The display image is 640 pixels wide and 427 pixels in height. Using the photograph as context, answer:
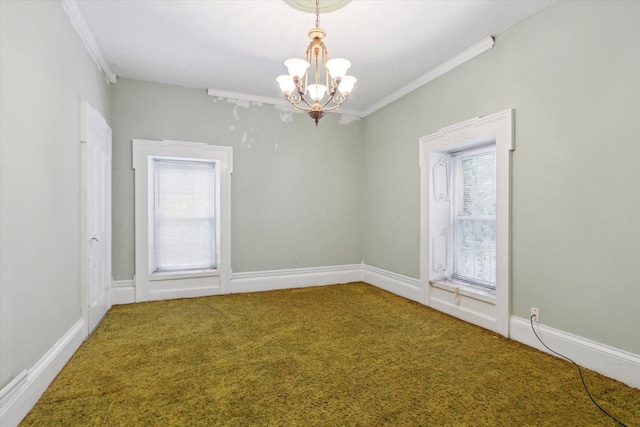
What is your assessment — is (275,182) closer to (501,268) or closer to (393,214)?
(393,214)

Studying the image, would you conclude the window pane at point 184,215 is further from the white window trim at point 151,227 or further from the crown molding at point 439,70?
the crown molding at point 439,70

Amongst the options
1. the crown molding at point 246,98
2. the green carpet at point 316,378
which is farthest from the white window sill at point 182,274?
the crown molding at point 246,98

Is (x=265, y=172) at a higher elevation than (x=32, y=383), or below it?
higher

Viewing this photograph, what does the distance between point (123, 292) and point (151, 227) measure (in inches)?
32.5

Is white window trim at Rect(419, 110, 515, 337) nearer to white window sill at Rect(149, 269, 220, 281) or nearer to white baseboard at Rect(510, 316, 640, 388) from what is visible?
white baseboard at Rect(510, 316, 640, 388)

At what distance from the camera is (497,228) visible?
2869 mm

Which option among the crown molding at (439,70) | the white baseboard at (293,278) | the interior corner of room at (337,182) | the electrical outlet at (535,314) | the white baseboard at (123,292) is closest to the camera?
the interior corner of room at (337,182)

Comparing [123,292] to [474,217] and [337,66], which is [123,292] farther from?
[474,217]

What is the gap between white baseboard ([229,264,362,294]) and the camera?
4.35m

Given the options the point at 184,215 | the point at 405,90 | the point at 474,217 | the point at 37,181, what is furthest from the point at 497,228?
the point at 184,215

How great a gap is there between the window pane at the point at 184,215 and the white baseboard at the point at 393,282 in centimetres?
229

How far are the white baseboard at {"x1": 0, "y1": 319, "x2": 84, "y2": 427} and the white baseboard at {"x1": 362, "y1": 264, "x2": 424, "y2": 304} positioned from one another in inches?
134

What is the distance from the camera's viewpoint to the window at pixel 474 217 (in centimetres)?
330

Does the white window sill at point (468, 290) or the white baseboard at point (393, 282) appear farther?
the white baseboard at point (393, 282)
